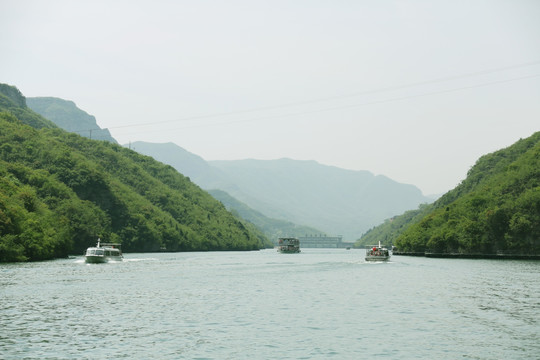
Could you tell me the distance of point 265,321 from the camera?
56688 mm

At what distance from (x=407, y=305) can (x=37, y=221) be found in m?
124

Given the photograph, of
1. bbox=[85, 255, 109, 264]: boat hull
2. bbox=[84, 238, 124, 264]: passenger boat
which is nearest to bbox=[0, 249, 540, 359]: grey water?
bbox=[85, 255, 109, 264]: boat hull

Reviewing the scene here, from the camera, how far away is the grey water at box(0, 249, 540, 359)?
42.3 metres

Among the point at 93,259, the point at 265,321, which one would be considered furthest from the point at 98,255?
the point at 265,321

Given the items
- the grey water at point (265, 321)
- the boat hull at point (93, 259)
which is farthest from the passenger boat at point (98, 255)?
the grey water at point (265, 321)

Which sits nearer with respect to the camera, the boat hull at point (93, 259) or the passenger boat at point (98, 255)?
the boat hull at point (93, 259)

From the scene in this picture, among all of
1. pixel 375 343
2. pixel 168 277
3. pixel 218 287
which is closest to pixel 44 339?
pixel 375 343

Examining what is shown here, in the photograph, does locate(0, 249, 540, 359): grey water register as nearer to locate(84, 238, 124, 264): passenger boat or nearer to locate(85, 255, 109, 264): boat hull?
locate(85, 255, 109, 264): boat hull

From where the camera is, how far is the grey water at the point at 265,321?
4231cm

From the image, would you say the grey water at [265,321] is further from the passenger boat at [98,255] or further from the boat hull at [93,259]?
the passenger boat at [98,255]

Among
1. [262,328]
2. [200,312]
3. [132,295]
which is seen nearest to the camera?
[262,328]

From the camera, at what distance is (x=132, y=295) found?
8012cm

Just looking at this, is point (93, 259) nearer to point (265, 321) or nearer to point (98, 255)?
point (98, 255)

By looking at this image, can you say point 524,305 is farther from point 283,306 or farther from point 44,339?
point 44,339
